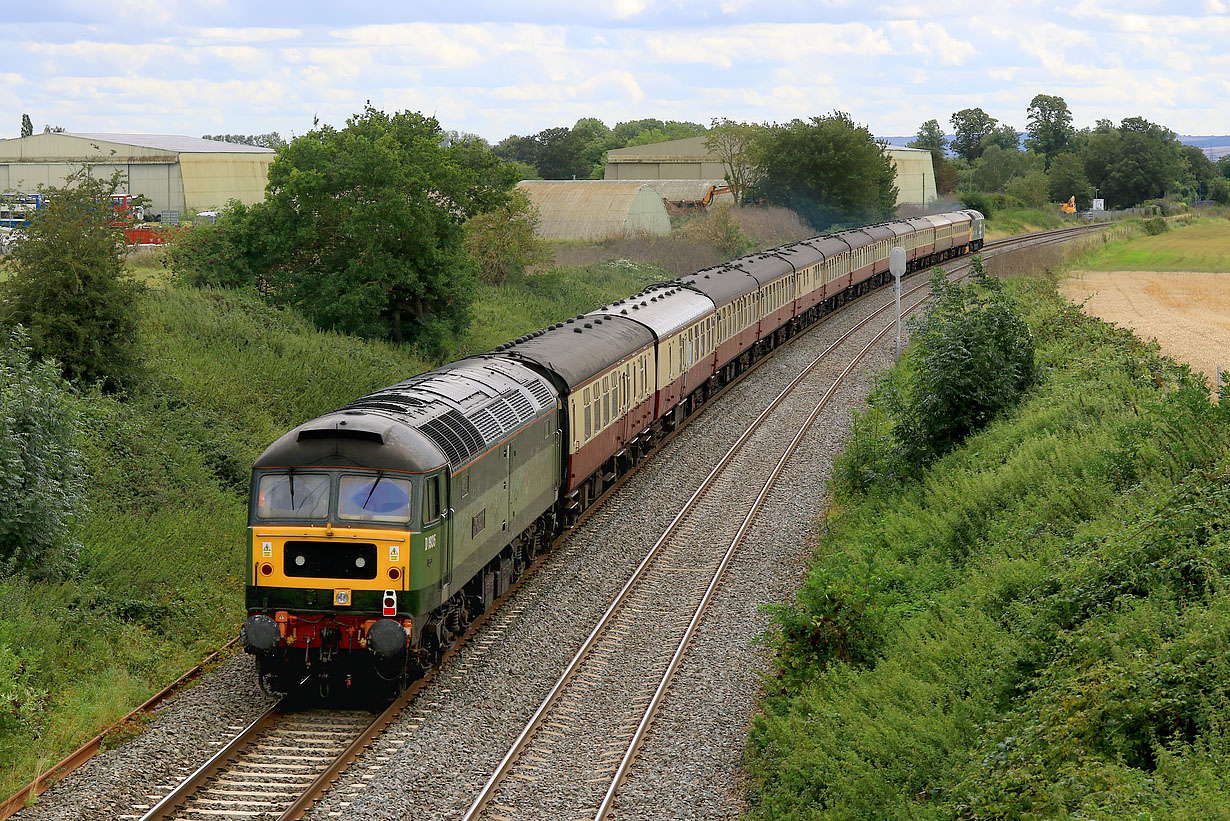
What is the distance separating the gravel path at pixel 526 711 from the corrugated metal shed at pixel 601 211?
51.8 m

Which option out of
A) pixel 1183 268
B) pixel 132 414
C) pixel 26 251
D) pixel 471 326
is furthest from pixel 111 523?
pixel 1183 268

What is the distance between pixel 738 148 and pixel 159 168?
139 ft

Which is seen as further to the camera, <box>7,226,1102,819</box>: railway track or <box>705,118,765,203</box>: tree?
<box>705,118,765,203</box>: tree

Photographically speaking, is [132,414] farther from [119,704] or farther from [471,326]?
[471,326]

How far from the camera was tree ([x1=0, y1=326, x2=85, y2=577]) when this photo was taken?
14.9m

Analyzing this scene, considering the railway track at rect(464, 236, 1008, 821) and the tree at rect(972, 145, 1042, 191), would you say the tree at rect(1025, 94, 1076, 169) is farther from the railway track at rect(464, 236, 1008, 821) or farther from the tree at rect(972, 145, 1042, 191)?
the railway track at rect(464, 236, 1008, 821)

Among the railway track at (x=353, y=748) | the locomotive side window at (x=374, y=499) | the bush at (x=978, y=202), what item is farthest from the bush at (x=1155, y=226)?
the locomotive side window at (x=374, y=499)

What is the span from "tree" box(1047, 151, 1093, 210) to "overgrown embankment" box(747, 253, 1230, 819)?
11076 centimetres

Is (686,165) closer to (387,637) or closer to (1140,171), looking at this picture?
(1140,171)

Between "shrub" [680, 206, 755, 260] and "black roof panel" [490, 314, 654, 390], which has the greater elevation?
"shrub" [680, 206, 755, 260]

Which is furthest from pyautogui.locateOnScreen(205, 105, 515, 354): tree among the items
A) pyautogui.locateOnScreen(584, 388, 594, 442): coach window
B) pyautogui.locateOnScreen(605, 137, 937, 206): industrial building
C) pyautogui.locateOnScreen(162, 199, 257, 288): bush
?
pyautogui.locateOnScreen(605, 137, 937, 206): industrial building

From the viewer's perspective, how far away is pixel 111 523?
17.5m

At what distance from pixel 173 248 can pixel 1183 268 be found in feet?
164

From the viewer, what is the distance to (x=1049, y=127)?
161 m
